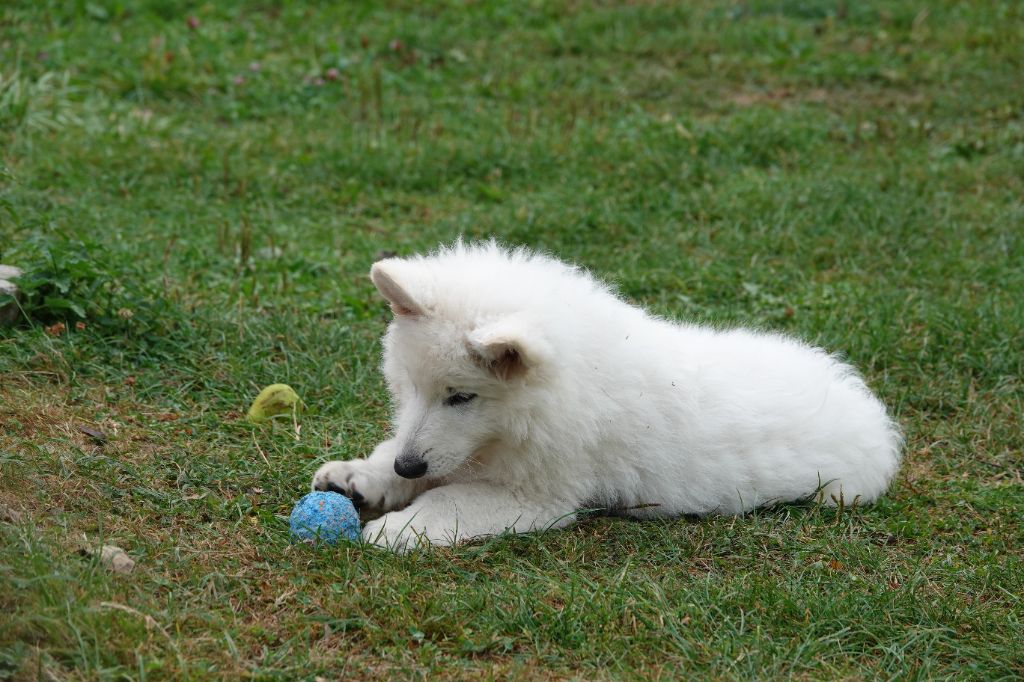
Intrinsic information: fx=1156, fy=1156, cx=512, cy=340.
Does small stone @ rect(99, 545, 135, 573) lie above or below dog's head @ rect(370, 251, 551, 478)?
below

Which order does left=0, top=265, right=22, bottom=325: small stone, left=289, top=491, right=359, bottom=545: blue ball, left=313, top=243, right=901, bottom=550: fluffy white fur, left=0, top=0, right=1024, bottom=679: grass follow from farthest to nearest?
left=0, top=265, right=22, bottom=325: small stone → left=313, top=243, right=901, bottom=550: fluffy white fur → left=289, top=491, right=359, bottom=545: blue ball → left=0, top=0, right=1024, bottom=679: grass

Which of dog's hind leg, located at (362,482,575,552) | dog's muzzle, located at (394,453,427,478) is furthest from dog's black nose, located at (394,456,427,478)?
dog's hind leg, located at (362,482,575,552)

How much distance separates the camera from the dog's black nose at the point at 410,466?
439 centimetres

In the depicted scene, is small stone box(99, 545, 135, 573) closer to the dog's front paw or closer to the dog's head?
the dog's front paw

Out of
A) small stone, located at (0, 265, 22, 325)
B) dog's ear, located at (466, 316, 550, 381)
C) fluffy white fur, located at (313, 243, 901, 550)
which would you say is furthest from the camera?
small stone, located at (0, 265, 22, 325)

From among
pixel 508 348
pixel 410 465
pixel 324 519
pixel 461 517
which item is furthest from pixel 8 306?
pixel 508 348

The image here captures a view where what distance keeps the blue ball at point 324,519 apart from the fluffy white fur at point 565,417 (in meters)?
0.10

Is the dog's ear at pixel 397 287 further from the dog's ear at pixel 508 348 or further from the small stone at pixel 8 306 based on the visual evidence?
the small stone at pixel 8 306

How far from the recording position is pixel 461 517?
14.8 feet

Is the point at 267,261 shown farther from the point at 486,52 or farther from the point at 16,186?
the point at 486,52

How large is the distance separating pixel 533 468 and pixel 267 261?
10.9 feet

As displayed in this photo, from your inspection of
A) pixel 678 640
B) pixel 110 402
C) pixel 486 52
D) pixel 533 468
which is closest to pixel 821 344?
pixel 533 468

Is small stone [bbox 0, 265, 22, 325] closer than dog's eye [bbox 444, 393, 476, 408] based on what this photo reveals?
No

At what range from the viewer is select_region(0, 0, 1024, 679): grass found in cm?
388
